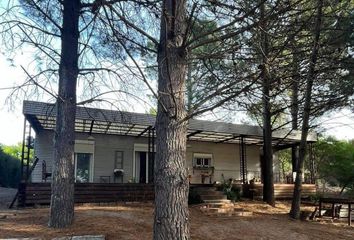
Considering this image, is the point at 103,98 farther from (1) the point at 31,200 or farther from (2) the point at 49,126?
(2) the point at 49,126

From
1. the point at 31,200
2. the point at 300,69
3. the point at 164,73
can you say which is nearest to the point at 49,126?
the point at 31,200

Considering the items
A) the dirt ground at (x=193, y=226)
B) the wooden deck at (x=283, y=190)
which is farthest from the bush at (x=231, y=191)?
the dirt ground at (x=193, y=226)

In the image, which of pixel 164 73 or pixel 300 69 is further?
pixel 300 69

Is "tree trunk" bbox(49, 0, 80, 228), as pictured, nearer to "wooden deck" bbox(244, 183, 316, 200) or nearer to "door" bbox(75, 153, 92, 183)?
"door" bbox(75, 153, 92, 183)

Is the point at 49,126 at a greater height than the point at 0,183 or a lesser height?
greater

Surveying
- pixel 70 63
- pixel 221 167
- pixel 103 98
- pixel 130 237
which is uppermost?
pixel 70 63

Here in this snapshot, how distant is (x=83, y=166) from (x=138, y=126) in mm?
3551

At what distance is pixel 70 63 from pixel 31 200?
5591mm

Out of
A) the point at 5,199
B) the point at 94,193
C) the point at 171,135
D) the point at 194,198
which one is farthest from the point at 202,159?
the point at 171,135

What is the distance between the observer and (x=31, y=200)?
1165 centimetres

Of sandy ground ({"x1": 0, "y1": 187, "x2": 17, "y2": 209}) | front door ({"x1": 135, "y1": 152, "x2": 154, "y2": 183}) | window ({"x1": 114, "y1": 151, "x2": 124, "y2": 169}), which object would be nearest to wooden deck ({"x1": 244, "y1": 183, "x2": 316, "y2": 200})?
front door ({"x1": 135, "y1": 152, "x2": 154, "y2": 183})

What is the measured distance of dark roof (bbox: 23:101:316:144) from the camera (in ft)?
42.0

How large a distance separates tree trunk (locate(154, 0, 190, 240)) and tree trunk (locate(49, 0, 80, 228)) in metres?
3.86

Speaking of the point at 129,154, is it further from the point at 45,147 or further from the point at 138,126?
the point at 45,147
